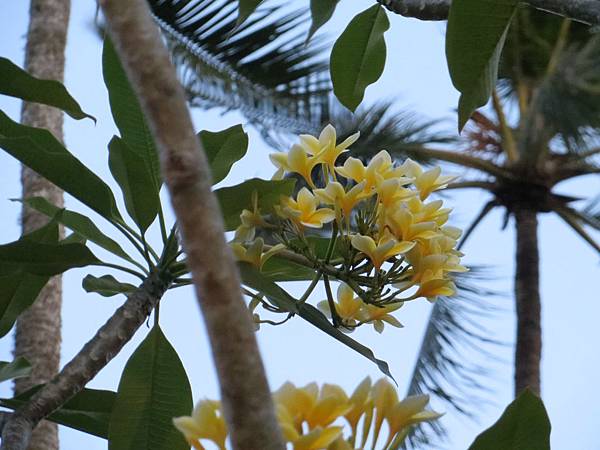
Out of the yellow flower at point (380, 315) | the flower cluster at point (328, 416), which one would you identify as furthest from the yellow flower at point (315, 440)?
the yellow flower at point (380, 315)

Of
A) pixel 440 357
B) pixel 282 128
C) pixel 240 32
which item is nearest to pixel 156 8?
pixel 240 32

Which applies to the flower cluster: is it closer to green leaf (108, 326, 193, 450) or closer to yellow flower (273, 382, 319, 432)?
yellow flower (273, 382, 319, 432)

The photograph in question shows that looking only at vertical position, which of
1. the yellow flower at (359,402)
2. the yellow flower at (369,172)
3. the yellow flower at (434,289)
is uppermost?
the yellow flower at (369,172)

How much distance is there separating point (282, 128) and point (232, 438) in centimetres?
403

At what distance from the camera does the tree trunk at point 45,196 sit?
7.09 ft

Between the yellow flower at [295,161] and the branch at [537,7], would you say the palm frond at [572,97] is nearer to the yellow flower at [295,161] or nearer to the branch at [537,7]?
the branch at [537,7]

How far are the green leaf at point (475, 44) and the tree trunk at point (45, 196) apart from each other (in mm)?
1401

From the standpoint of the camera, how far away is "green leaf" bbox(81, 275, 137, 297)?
1.08 m

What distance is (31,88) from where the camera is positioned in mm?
1104

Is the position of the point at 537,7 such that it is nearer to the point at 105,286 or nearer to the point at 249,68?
the point at 105,286

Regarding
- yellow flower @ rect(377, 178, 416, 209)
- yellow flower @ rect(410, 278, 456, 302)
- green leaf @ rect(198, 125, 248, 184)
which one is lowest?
yellow flower @ rect(410, 278, 456, 302)

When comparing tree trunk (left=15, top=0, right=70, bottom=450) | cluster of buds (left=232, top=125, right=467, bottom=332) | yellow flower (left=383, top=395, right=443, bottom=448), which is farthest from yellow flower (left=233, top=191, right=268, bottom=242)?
tree trunk (left=15, top=0, right=70, bottom=450)

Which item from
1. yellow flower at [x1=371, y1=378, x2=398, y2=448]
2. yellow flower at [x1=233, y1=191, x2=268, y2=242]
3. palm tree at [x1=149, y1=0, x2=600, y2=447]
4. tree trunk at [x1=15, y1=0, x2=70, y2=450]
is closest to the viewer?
yellow flower at [x1=371, y1=378, x2=398, y2=448]

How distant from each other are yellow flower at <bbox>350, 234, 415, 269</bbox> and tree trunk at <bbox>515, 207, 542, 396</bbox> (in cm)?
381
